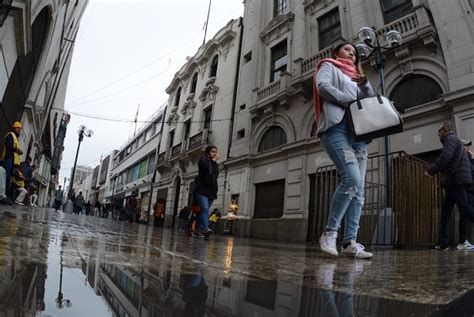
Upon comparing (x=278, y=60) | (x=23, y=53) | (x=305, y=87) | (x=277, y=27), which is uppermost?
(x=277, y=27)

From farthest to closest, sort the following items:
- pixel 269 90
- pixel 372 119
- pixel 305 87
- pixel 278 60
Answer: pixel 278 60
pixel 269 90
pixel 305 87
pixel 372 119

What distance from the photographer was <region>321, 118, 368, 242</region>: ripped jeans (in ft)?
9.90

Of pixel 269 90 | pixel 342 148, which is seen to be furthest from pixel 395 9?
pixel 342 148

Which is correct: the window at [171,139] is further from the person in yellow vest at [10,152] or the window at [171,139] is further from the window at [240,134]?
the person in yellow vest at [10,152]

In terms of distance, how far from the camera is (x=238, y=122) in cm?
1683

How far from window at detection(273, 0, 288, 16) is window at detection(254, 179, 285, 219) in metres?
8.62

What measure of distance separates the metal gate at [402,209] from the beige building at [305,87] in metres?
1.03

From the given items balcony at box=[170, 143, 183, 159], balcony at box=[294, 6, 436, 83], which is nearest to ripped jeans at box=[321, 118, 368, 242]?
balcony at box=[294, 6, 436, 83]

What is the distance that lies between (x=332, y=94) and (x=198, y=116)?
19286 millimetres

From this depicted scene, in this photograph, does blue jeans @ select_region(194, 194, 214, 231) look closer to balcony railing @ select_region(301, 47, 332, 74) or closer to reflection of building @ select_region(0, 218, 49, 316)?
reflection of building @ select_region(0, 218, 49, 316)

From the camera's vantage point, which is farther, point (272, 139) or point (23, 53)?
point (272, 139)

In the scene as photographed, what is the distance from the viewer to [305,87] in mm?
13172

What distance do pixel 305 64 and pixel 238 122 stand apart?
15.0 feet

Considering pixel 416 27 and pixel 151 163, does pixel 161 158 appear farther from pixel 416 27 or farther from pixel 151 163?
pixel 416 27
